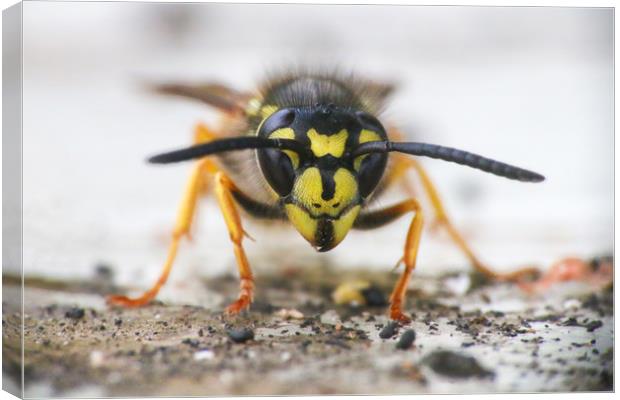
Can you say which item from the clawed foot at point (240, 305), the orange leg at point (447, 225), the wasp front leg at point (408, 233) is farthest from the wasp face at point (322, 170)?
the orange leg at point (447, 225)

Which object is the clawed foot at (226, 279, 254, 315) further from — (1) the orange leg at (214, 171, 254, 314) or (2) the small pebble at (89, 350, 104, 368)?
(2) the small pebble at (89, 350, 104, 368)

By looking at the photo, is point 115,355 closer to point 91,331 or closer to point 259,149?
point 91,331

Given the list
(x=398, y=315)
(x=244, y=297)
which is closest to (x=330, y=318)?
(x=398, y=315)

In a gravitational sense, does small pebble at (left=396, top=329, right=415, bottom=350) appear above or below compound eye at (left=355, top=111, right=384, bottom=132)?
below

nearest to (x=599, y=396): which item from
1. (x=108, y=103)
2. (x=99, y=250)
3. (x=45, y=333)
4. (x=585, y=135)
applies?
(x=585, y=135)

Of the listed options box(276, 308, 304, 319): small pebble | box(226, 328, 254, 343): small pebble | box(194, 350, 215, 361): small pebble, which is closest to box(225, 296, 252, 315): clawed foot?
box(276, 308, 304, 319): small pebble
